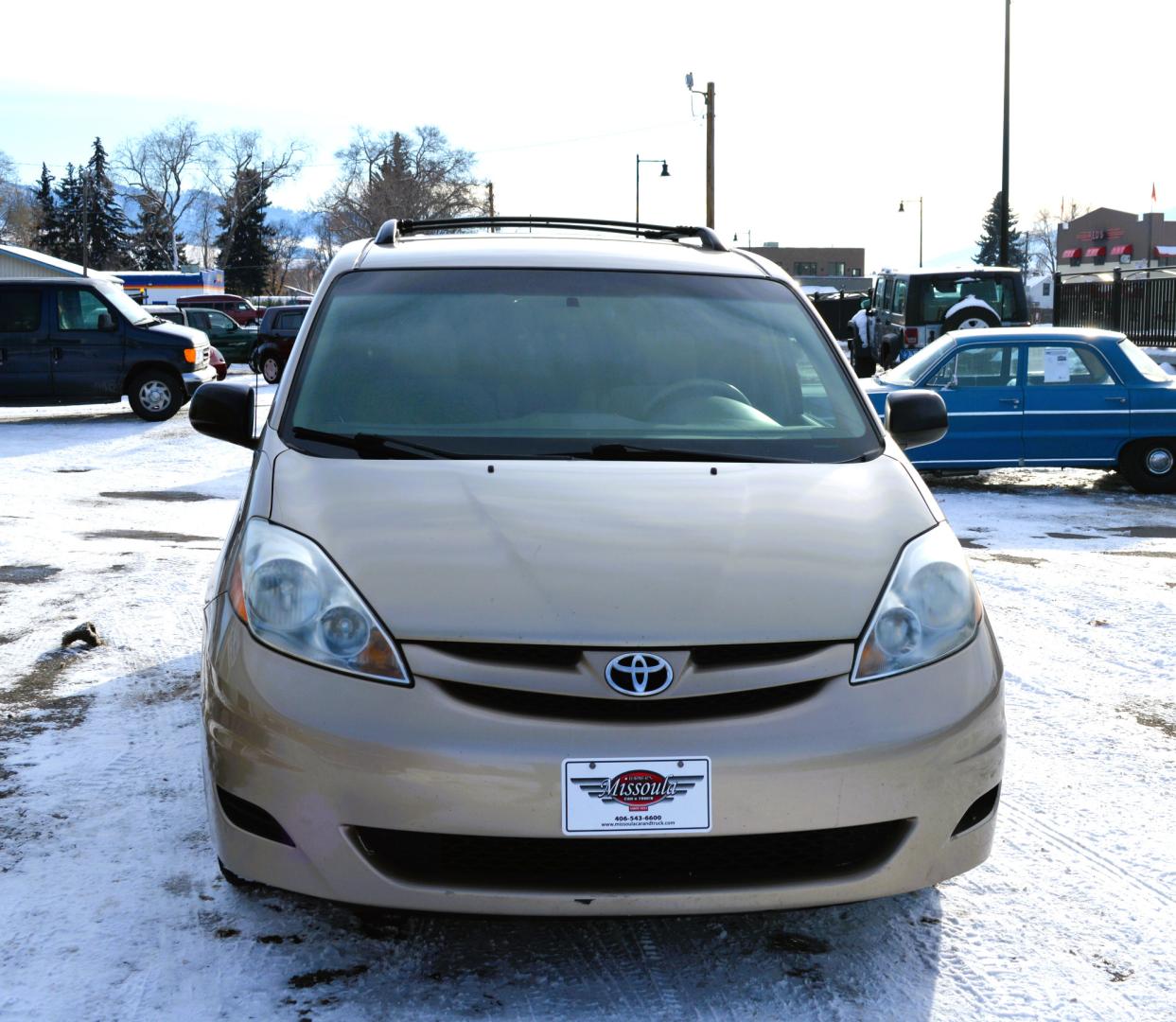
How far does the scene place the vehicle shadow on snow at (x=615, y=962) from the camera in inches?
111

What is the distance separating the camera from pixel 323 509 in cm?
315

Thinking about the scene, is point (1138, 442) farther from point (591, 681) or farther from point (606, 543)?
point (591, 681)

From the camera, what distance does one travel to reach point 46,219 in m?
110

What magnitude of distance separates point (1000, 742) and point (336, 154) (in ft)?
321

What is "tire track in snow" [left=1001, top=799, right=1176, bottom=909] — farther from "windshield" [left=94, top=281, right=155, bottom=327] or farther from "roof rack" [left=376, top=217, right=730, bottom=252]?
"windshield" [left=94, top=281, right=155, bottom=327]

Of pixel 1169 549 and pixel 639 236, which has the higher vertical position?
pixel 639 236

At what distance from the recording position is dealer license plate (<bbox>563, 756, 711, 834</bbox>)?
2.63 metres

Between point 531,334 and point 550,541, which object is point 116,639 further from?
point 550,541

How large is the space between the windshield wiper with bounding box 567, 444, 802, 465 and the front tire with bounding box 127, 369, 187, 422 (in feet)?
51.5

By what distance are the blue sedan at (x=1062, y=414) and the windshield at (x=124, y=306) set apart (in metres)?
10.8

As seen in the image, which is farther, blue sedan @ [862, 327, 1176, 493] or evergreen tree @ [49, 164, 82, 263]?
evergreen tree @ [49, 164, 82, 263]

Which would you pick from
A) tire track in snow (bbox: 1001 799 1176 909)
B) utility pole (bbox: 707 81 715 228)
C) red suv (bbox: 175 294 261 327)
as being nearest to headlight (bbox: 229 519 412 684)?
tire track in snow (bbox: 1001 799 1176 909)

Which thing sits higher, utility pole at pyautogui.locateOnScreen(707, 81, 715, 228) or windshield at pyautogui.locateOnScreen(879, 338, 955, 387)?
utility pole at pyautogui.locateOnScreen(707, 81, 715, 228)

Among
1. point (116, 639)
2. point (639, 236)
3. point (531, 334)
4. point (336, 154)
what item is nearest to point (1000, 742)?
point (531, 334)
